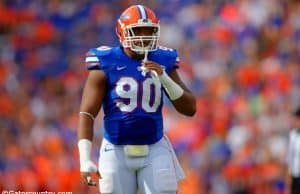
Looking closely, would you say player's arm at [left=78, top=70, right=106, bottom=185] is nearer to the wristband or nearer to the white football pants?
the wristband

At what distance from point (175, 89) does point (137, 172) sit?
0.52m

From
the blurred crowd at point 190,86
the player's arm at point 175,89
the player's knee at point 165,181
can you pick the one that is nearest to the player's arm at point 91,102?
the player's arm at point 175,89

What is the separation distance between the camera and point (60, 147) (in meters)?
11.2

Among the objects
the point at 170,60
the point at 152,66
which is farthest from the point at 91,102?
the point at 170,60

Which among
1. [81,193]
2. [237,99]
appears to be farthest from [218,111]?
[81,193]

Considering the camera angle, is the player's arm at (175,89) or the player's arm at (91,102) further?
the player's arm at (91,102)

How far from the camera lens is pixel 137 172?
5.66 meters

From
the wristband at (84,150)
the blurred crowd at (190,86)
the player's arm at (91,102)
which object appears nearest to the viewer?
the wristband at (84,150)

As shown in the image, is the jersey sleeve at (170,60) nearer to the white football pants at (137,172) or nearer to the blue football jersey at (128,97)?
the blue football jersey at (128,97)

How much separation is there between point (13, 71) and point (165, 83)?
7.53 m

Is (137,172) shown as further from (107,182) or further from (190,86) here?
→ (190,86)

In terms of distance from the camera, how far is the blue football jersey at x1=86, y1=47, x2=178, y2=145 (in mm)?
5586

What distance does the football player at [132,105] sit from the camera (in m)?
5.55

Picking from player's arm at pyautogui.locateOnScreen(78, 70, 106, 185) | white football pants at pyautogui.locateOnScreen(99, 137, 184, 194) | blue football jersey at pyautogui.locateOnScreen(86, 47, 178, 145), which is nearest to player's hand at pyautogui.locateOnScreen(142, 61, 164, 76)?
blue football jersey at pyautogui.locateOnScreen(86, 47, 178, 145)
